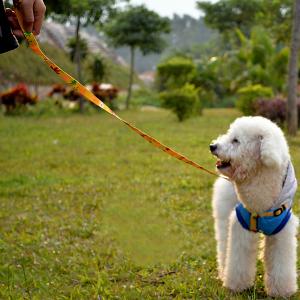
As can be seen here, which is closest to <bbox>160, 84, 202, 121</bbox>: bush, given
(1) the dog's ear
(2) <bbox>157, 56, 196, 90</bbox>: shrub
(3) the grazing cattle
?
(2) <bbox>157, 56, 196, 90</bbox>: shrub

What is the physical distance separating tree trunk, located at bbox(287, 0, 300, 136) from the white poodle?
24.6ft

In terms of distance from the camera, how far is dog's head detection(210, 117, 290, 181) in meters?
3.26

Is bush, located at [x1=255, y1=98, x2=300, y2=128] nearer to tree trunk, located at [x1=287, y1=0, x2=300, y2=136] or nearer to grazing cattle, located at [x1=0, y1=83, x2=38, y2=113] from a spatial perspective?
tree trunk, located at [x1=287, y1=0, x2=300, y2=136]

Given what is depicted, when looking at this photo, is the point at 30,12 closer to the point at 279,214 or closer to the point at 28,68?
the point at 279,214

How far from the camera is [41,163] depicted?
894 cm

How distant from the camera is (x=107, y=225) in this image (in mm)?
5402

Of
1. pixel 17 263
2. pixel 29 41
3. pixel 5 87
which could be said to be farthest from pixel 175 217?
pixel 5 87

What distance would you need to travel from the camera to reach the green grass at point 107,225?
12.5 ft

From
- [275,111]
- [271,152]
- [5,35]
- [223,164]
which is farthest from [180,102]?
[5,35]

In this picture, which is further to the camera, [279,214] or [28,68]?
[28,68]

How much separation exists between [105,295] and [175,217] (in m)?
2.05

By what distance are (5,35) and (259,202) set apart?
5.92 feet

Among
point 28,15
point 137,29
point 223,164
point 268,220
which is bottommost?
point 268,220

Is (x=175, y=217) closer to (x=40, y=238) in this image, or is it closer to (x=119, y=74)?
(x=40, y=238)
